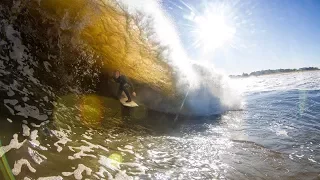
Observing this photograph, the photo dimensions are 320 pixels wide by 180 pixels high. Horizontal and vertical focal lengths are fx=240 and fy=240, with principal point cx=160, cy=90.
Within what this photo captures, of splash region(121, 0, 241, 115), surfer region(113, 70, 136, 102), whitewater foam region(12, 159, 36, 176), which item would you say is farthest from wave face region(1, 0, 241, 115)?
whitewater foam region(12, 159, 36, 176)

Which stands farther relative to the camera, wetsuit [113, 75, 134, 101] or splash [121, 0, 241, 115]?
splash [121, 0, 241, 115]

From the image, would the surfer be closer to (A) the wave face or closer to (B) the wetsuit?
(B) the wetsuit

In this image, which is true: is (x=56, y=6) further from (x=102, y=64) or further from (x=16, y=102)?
(x=16, y=102)

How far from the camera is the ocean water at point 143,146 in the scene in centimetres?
418

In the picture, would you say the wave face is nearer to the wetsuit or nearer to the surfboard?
the wetsuit

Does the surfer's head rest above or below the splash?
below

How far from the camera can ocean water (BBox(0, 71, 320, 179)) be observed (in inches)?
165

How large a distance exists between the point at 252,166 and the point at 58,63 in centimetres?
715

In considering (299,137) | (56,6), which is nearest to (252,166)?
(299,137)

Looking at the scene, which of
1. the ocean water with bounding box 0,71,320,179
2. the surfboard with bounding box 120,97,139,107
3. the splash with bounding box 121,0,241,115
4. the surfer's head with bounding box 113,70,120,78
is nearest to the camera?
the ocean water with bounding box 0,71,320,179

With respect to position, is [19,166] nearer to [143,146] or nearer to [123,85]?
[143,146]

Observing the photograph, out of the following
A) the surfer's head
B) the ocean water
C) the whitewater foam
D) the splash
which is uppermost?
the splash

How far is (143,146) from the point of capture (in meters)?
6.04

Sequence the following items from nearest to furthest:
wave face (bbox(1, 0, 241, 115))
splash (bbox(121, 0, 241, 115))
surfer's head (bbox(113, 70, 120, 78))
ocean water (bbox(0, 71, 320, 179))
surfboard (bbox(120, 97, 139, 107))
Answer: ocean water (bbox(0, 71, 320, 179)), wave face (bbox(1, 0, 241, 115)), surfboard (bbox(120, 97, 139, 107)), surfer's head (bbox(113, 70, 120, 78)), splash (bbox(121, 0, 241, 115))
